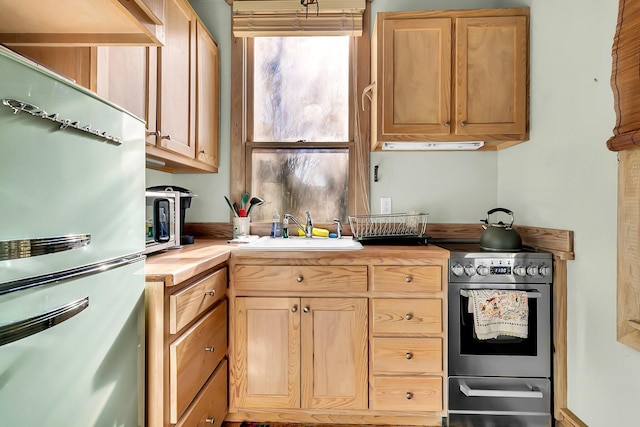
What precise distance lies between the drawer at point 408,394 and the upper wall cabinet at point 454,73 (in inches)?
52.3

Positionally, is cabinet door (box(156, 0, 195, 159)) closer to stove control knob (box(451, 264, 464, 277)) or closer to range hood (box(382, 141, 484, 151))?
range hood (box(382, 141, 484, 151))

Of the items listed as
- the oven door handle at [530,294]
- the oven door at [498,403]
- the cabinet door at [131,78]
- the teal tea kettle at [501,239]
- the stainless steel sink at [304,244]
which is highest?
the cabinet door at [131,78]

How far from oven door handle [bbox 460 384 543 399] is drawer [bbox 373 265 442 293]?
52 centimetres

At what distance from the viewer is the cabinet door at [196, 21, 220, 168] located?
6.12ft

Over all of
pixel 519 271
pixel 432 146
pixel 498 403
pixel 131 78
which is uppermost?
pixel 131 78

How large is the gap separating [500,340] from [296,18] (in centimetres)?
229

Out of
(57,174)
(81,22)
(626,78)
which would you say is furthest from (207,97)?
(626,78)

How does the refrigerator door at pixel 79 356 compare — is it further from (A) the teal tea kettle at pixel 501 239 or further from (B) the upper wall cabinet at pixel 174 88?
(A) the teal tea kettle at pixel 501 239

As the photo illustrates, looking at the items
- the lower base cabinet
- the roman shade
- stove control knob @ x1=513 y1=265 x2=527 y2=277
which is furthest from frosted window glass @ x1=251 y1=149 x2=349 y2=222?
the roman shade

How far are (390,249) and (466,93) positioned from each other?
1010mm

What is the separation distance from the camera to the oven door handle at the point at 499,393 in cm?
157

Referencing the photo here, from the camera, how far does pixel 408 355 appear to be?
1615 millimetres

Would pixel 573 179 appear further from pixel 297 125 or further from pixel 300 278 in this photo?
pixel 297 125

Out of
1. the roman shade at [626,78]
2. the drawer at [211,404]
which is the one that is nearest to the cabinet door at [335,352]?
the drawer at [211,404]
